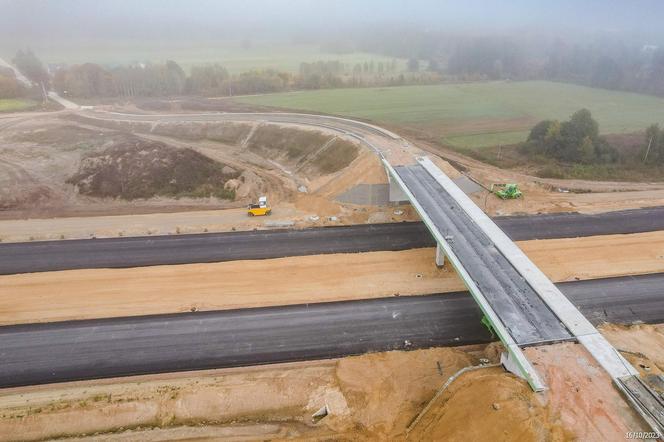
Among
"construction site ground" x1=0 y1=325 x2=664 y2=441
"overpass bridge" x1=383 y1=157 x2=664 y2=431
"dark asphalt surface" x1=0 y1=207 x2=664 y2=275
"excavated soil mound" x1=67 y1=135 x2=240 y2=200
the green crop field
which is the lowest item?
"construction site ground" x1=0 y1=325 x2=664 y2=441

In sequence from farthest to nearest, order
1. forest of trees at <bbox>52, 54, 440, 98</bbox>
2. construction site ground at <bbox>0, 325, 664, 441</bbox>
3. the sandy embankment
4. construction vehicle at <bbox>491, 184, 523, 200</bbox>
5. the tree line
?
forest of trees at <bbox>52, 54, 440, 98</bbox>
the tree line
construction vehicle at <bbox>491, 184, 523, 200</bbox>
the sandy embankment
construction site ground at <bbox>0, 325, 664, 441</bbox>

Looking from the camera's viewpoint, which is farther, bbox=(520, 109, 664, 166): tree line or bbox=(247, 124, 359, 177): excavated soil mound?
bbox=(520, 109, 664, 166): tree line

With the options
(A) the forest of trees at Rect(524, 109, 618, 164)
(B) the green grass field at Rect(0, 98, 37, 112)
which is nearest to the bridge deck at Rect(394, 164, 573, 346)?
(A) the forest of trees at Rect(524, 109, 618, 164)

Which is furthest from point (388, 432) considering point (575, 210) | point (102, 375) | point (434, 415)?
point (575, 210)

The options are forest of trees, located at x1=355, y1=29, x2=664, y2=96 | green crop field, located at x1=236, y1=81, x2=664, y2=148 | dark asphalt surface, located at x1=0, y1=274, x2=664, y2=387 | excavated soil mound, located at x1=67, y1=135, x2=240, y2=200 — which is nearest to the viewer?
dark asphalt surface, located at x1=0, y1=274, x2=664, y2=387

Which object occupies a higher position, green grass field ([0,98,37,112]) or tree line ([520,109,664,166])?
green grass field ([0,98,37,112])

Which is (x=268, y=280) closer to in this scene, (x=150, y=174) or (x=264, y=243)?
(x=264, y=243)

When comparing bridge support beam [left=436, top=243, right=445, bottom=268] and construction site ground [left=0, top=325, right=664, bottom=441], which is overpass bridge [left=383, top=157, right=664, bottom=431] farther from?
construction site ground [left=0, top=325, right=664, bottom=441]

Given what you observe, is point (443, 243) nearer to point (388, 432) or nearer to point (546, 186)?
point (388, 432)

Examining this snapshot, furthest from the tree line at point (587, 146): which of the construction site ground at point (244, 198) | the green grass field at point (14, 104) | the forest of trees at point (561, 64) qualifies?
the green grass field at point (14, 104)
